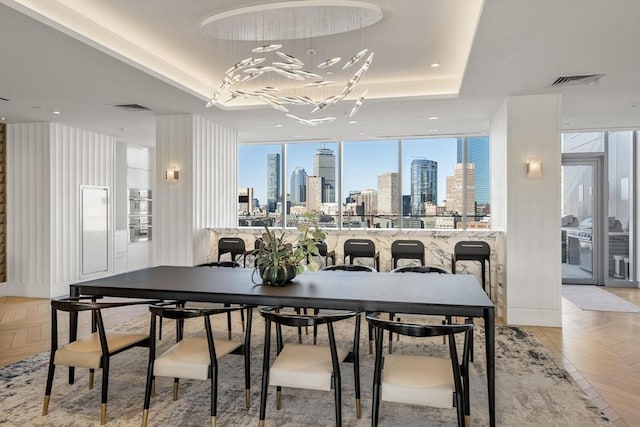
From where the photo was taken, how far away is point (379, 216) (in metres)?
9.16

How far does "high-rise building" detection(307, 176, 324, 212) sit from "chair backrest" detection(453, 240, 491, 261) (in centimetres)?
448

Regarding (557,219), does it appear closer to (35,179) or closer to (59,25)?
(59,25)

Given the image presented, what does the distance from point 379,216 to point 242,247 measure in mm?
3845

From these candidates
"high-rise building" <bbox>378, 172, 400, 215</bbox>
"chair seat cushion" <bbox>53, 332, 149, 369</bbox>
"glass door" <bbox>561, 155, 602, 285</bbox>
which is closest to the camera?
"chair seat cushion" <bbox>53, 332, 149, 369</bbox>

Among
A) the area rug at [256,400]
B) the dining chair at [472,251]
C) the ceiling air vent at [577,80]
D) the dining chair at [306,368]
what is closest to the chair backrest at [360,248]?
the dining chair at [472,251]

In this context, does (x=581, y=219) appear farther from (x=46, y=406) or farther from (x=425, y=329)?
(x=46, y=406)

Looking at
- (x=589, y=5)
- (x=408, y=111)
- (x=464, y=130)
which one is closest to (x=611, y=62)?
(x=589, y=5)

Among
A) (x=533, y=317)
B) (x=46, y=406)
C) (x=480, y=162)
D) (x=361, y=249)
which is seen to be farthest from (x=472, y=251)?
(x=46, y=406)

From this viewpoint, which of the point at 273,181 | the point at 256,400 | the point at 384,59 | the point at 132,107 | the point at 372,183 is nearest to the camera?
the point at 256,400

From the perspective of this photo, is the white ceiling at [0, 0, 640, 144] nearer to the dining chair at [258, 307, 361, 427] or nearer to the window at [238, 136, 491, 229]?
the window at [238, 136, 491, 229]

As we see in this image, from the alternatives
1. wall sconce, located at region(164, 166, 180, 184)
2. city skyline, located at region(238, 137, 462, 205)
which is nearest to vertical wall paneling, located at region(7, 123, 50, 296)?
wall sconce, located at region(164, 166, 180, 184)

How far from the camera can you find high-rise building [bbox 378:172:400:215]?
9.02 metres

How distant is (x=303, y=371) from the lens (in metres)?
2.54

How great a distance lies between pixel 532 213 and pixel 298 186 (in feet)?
17.5
